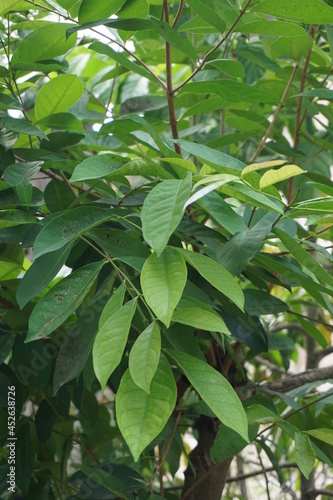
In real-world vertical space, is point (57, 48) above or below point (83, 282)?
above

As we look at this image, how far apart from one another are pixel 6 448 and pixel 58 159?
34cm

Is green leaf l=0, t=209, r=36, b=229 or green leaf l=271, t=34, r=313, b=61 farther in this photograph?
green leaf l=271, t=34, r=313, b=61

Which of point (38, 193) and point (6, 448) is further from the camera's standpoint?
point (6, 448)

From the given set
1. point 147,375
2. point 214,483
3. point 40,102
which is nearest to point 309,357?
point 214,483

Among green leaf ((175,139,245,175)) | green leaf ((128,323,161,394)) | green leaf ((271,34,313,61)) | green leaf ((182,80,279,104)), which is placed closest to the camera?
green leaf ((128,323,161,394))

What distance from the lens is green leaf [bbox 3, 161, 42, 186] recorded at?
0.50 metres

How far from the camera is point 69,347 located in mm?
491

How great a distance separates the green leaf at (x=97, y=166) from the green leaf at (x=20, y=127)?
105mm

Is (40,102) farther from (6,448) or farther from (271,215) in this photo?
(6,448)

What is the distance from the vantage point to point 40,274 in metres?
0.45

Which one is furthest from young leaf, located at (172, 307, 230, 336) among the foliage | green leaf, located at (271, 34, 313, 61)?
green leaf, located at (271, 34, 313, 61)

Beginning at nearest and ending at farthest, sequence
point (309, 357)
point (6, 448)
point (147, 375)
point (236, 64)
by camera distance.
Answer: point (147, 375) → point (236, 64) → point (6, 448) → point (309, 357)

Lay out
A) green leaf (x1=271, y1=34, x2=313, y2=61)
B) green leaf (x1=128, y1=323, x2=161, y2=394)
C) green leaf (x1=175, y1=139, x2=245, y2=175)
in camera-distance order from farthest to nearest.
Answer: green leaf (x1=271, y1=34, x2=313, y2=61)
green leaf (x1=175, y1=139, x2=245, y2=175)
green leaf (x1=128, y1=323, x2=161, y2=394)

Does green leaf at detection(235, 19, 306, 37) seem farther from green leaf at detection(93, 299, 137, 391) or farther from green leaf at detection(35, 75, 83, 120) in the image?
green leaf at detection(93, 299, 137, 391)
